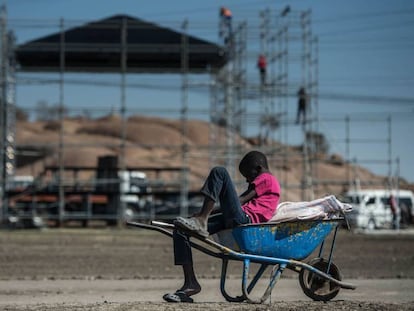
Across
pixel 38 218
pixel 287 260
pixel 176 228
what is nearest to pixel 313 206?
pixel 287 260

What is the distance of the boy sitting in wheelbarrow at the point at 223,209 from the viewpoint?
10125 mm

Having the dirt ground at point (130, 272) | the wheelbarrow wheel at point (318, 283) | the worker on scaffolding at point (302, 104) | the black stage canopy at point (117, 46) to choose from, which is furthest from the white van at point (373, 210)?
the wheelbarrow wheel at point (318, 283)

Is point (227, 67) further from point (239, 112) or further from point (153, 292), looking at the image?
point (153, 292)

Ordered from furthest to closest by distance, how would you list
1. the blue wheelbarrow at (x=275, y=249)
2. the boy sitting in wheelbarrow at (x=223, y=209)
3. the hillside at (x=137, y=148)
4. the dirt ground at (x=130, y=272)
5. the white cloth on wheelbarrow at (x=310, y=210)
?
the hillside at (x=137, y=148), the white cloth on wheelbarrow at (x=310, y=210), the dirt ground at (x=130, y=272), the blue wheelbarrow at (x=275, y=249), the boy sitting in wheelbarrow at (x=223, y=209)

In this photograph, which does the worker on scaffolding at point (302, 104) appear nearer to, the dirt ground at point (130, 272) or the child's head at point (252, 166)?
the dirt ground at point (130, 272)

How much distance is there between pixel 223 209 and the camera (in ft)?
33.8

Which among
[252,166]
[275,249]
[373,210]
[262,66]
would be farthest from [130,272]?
[373,210]

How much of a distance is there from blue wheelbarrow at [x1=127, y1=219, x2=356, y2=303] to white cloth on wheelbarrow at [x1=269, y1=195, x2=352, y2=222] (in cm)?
7

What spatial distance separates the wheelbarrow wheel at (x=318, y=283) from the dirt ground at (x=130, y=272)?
0.12 metres

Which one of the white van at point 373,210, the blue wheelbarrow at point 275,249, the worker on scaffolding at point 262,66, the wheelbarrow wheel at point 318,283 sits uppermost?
the worker on scaffolding at point 262,66

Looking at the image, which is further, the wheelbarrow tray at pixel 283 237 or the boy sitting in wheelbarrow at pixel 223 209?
the wheelbarrow tray at pixel 283 237

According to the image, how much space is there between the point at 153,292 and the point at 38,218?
27.2m

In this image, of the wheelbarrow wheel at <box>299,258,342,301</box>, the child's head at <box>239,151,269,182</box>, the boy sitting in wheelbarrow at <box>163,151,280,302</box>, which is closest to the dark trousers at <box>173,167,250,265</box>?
the boy sitting in wheelbarrow at <box>163,151,280,302</box>

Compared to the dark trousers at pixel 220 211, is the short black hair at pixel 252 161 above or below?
above
